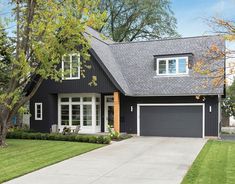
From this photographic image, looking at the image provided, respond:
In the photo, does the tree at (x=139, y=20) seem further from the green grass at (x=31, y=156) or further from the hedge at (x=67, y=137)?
the green grass at (x=31, y=156)

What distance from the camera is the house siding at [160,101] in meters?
19.3

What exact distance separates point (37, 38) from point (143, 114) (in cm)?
915

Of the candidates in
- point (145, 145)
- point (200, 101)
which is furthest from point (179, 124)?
point (145, 145)

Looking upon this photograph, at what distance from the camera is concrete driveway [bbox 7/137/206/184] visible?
8.64 meters

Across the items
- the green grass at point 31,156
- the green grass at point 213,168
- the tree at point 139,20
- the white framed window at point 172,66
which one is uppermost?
the tree at point 139,20

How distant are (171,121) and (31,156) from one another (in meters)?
10.6

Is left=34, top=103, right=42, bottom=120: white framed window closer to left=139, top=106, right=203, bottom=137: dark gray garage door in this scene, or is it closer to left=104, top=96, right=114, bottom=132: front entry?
left=104, top=96, right=114, bottom=132: front entry

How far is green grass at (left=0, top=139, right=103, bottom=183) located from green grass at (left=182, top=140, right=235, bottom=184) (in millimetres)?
4908

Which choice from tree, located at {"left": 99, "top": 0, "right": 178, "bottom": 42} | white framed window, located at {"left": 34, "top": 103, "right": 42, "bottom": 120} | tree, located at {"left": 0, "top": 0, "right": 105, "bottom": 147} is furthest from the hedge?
tree, located at {"left": 99, "top": 0, "right": 178, "bottom": 42}

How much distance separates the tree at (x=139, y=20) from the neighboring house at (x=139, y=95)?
15.8 metres

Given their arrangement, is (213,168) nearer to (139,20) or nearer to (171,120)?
(171,120)

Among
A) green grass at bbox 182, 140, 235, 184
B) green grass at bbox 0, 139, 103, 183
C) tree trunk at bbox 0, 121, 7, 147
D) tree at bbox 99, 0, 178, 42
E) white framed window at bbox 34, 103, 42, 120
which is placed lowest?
green grass at bbox 0, 139, 103, 183

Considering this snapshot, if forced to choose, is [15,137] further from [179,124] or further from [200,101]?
[200,101]

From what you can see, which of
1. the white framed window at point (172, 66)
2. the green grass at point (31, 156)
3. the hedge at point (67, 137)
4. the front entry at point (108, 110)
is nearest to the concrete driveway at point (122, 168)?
the green grass at point (31, 156)
